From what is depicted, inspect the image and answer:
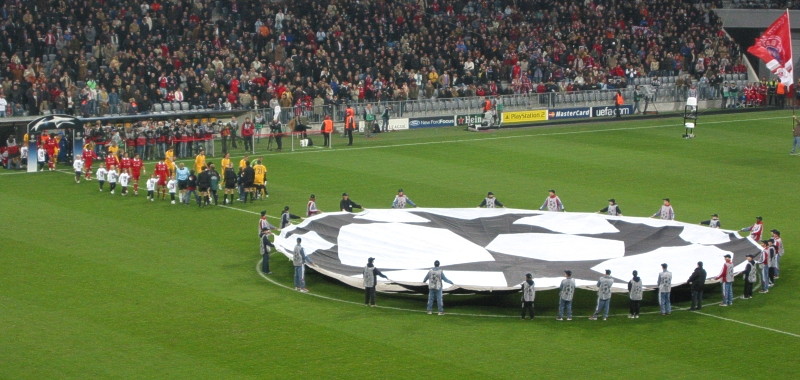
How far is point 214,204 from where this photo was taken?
1678 inches

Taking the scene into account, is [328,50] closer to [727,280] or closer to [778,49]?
[778,49]

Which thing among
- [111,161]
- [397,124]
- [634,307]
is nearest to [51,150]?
[111,161]

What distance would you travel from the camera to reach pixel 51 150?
4988 cm

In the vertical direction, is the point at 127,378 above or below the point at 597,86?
below

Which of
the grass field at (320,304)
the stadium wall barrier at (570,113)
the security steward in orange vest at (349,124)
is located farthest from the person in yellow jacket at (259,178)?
the stadium wall barrier at (570,113)

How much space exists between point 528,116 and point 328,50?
1155 centimetres

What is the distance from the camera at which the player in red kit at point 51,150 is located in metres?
49.9

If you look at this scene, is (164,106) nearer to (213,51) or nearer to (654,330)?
(213,51)

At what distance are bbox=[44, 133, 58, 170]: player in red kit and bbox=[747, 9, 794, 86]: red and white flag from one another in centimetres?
2921

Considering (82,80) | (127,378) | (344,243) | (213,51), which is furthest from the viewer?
(213,51)

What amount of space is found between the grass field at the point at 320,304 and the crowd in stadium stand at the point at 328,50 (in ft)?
31.3

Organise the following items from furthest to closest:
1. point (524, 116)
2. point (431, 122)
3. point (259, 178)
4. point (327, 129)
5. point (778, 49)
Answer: point (524, 116) → point (431, 122) → point (327, 129) → point (778, 49) → point (259, 178)

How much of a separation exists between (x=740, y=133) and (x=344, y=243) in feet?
112

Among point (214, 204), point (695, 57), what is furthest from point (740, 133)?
point (214, 204)
